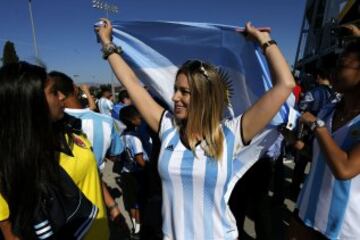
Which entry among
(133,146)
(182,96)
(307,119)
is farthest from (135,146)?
(307,119)

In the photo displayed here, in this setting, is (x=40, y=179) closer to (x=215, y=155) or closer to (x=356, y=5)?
(x=215, y=155)

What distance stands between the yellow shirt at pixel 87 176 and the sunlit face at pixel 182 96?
0.60 meters

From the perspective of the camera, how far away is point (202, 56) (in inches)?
96.4

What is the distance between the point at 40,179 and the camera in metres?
1.46

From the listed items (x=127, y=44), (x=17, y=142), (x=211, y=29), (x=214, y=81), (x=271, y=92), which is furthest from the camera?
(x=127, y=44)

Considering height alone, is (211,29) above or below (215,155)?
above

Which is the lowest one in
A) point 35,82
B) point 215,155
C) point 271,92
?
point 215,155

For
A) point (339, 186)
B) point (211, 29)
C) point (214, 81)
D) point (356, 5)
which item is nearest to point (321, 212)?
point (339, 186)

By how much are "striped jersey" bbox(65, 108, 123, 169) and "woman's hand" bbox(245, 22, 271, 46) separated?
1.63 m

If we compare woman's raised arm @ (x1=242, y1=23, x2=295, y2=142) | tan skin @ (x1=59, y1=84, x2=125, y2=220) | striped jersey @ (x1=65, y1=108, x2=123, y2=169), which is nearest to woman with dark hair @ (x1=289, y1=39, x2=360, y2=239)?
woman's raised arm @ (x1=242, y1=23, x2=295, y2=142)

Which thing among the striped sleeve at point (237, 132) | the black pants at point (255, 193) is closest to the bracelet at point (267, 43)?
the striped sleeve at point (237, 132)

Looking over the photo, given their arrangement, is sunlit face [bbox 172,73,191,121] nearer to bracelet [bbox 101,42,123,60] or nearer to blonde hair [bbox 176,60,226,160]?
blonde hair [bbox 176,60,226,160]

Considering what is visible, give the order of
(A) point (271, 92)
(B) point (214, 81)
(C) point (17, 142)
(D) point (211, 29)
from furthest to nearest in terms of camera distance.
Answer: (D) point (211, 29) → (B) point (214, 81) → (A) point (271, 92) → (C) point (17, 142)

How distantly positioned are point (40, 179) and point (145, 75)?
50.1 inches
